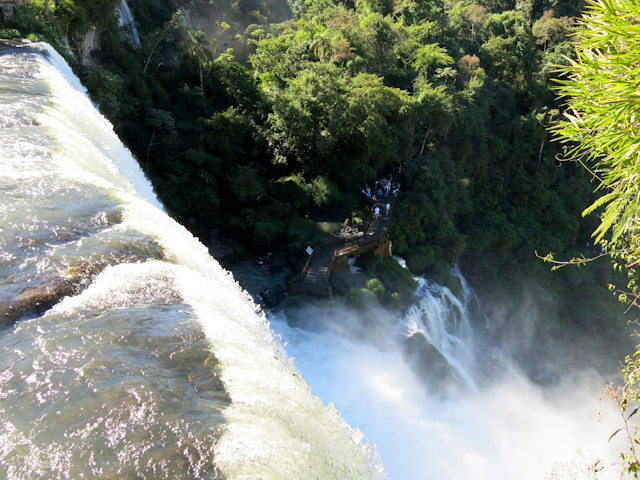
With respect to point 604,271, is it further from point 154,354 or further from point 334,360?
point 154,354

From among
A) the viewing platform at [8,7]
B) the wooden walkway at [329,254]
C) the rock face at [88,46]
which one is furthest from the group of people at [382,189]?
the viewing platform at [8,7]

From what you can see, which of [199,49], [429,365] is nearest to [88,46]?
[199,49]

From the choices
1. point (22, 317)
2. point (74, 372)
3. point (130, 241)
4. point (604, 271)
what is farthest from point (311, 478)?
point (604, 271)

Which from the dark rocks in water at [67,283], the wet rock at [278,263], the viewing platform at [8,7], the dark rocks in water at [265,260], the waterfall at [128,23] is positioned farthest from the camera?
the waterfall at [128,23]

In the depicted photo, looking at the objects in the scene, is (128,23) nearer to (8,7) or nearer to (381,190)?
(8,7)

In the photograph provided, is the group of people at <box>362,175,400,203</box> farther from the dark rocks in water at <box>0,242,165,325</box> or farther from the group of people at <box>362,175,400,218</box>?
the dark rocks in water at <box>0,242,165,325</box>

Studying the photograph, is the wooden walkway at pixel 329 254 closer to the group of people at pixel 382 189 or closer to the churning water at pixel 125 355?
the group of people at pixel 382 189
